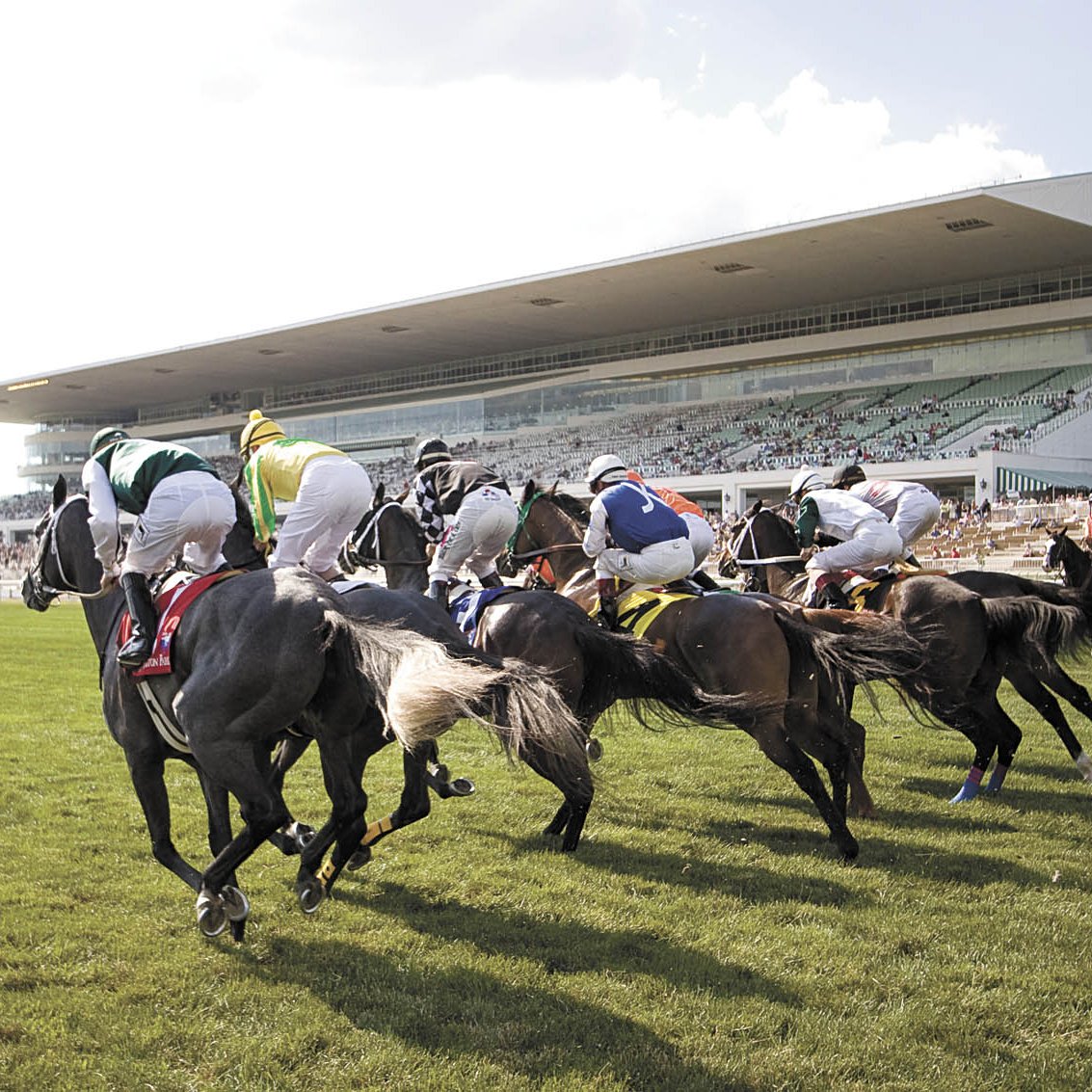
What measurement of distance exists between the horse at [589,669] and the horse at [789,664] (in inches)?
4.6

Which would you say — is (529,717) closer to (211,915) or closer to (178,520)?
(211,915)

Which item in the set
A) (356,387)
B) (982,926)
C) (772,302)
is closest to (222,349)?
(356,387)

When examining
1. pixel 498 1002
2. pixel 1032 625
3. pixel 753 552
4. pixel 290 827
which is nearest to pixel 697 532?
pixel 753 552

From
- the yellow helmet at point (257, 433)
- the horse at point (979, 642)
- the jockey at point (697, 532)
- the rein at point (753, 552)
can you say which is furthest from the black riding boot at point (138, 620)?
the rein at point (753, 552)

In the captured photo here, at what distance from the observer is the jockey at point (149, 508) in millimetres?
4066

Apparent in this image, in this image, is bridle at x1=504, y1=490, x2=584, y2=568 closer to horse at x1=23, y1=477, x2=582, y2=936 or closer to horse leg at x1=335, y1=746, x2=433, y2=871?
horse leg at x1=335, y1=746, x2=433, y2=871

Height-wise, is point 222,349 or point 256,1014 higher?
point 222,349

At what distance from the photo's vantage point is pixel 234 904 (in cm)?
371

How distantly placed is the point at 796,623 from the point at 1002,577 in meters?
2.53

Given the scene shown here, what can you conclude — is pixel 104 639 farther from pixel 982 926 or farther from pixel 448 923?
pixel 982 926

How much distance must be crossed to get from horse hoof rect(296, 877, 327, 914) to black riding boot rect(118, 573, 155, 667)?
0.95 metres

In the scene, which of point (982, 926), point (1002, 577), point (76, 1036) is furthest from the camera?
point (1002, 577)

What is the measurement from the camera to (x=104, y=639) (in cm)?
430

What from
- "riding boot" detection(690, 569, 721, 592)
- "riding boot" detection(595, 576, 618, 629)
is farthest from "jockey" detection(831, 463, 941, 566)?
"riding boot" detection(595, 576, 618, 629)
